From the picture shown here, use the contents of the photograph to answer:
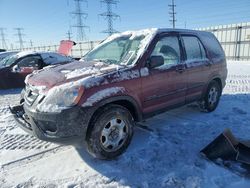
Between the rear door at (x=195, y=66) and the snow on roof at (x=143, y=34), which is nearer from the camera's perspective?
the snow on roof at (x=143, y=34)

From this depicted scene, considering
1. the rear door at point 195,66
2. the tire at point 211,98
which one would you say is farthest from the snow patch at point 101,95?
the tire at point 211,98

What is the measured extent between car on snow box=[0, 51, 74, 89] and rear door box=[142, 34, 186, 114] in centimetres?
523

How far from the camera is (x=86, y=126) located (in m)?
3.10

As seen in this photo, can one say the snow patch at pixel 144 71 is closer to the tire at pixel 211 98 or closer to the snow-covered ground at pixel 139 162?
the snow-covered ground at pixel 139 162

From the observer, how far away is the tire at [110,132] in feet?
10.6

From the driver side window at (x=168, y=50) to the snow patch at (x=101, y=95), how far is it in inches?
42.1

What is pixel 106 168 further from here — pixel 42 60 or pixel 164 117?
pixel 42 60

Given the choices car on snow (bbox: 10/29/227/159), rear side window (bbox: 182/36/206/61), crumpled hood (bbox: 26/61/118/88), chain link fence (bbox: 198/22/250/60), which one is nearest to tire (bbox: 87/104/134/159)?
car on snow (bbox: 10/29/227/159)

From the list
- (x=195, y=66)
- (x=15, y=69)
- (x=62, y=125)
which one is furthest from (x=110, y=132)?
(x=15, y=69)

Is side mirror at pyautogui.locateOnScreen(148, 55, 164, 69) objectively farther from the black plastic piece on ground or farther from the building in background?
the building in background

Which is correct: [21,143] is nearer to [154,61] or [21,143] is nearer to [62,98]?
[62,98]

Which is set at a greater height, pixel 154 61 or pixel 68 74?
pixel 154 61

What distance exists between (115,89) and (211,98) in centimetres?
315

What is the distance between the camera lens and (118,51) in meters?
4.19
